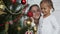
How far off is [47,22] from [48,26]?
1.6 inches

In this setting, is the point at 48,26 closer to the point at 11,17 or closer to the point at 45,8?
the point at 45,8

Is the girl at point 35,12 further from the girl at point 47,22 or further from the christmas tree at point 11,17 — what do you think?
the christmas tree at point 11,17

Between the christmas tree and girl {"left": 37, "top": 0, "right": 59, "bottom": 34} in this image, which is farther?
girl {"left": 37, "top": 0, "right": 59, "bottom": 34}

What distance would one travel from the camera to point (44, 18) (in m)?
1.49

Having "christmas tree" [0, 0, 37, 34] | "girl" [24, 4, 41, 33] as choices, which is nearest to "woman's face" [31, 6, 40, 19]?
"girl" [24, 4, 41, 33]

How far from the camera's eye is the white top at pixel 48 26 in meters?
1.46

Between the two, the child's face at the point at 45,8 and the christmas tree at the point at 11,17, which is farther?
the child's face at the point at 45,8

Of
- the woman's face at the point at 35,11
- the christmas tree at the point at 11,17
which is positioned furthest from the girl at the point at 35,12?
the christmas tree at the point at 11,17

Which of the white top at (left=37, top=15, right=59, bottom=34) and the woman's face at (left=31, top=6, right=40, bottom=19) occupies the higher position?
the woman's face at (left=31, top=6, right=40, bottom=19)

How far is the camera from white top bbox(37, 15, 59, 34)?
1465mm

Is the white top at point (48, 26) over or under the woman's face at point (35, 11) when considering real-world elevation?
under

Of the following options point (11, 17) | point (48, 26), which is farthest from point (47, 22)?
point (11, 17)

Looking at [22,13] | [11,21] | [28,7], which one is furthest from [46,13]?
[11,21]

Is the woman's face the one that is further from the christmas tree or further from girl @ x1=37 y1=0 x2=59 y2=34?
the christmas tree
